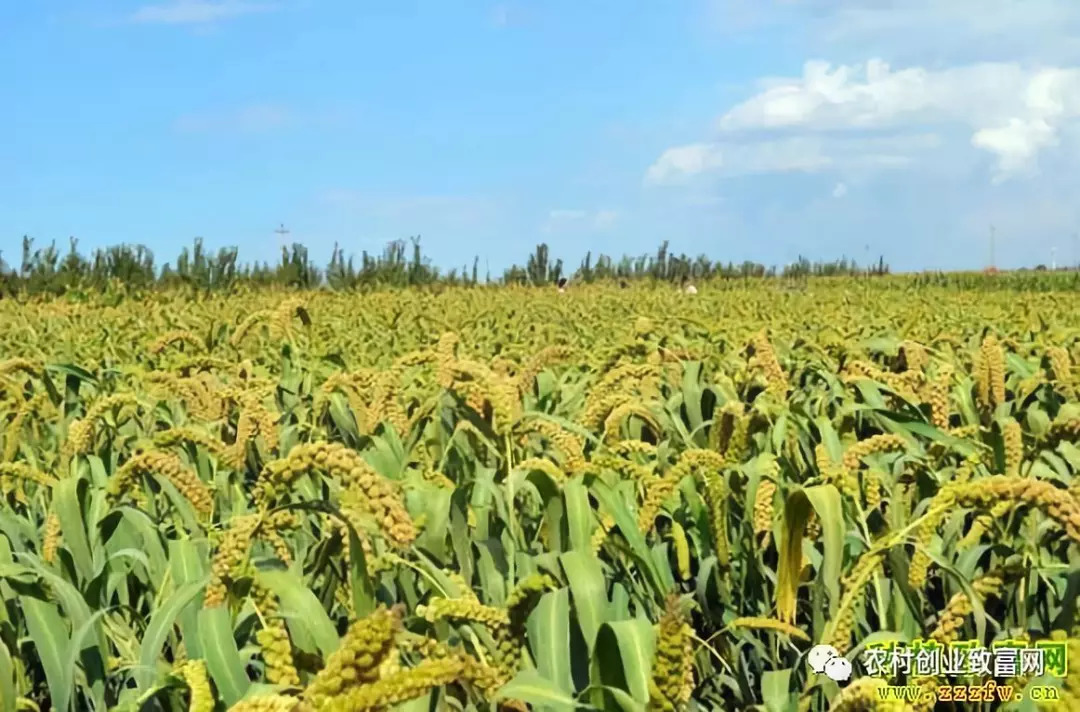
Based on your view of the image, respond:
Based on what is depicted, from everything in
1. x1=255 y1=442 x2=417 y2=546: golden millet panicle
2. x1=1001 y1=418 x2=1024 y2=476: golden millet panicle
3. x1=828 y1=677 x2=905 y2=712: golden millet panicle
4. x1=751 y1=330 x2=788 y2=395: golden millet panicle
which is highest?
x1=751 y1=330 x2=788 y2=395: golden millet panicle

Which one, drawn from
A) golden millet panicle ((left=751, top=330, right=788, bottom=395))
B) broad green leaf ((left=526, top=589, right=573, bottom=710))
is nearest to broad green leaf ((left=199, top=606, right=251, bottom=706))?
broad green leaf ((left=526, top=589, right=573, bottom=710))

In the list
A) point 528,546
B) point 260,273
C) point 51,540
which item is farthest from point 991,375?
point 260,273

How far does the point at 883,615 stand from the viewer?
242 centimetres

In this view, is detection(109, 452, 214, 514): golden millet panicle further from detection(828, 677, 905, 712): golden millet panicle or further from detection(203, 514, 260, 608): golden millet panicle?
detection(828, 677, 905, 712): golden millet panicle

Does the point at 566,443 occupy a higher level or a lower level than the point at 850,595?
higher

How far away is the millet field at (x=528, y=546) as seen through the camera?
5.75 feet

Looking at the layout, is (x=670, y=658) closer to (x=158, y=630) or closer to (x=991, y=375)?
(x=158, y=630)

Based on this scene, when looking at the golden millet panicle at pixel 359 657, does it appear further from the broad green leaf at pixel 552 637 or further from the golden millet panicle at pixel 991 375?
the golden millet panicle at pixel 991 375

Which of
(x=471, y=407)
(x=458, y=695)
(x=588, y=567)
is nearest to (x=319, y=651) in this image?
(x=458, y=695)

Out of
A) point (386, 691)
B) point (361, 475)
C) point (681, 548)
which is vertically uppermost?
point (361, 475)

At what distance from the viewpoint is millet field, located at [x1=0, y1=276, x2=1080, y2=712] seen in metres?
1.75

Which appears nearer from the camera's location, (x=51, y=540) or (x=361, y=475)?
(x=361, y=475)

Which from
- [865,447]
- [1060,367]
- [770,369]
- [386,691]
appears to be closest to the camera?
[386,691]

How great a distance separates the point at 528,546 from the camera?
278 cm
